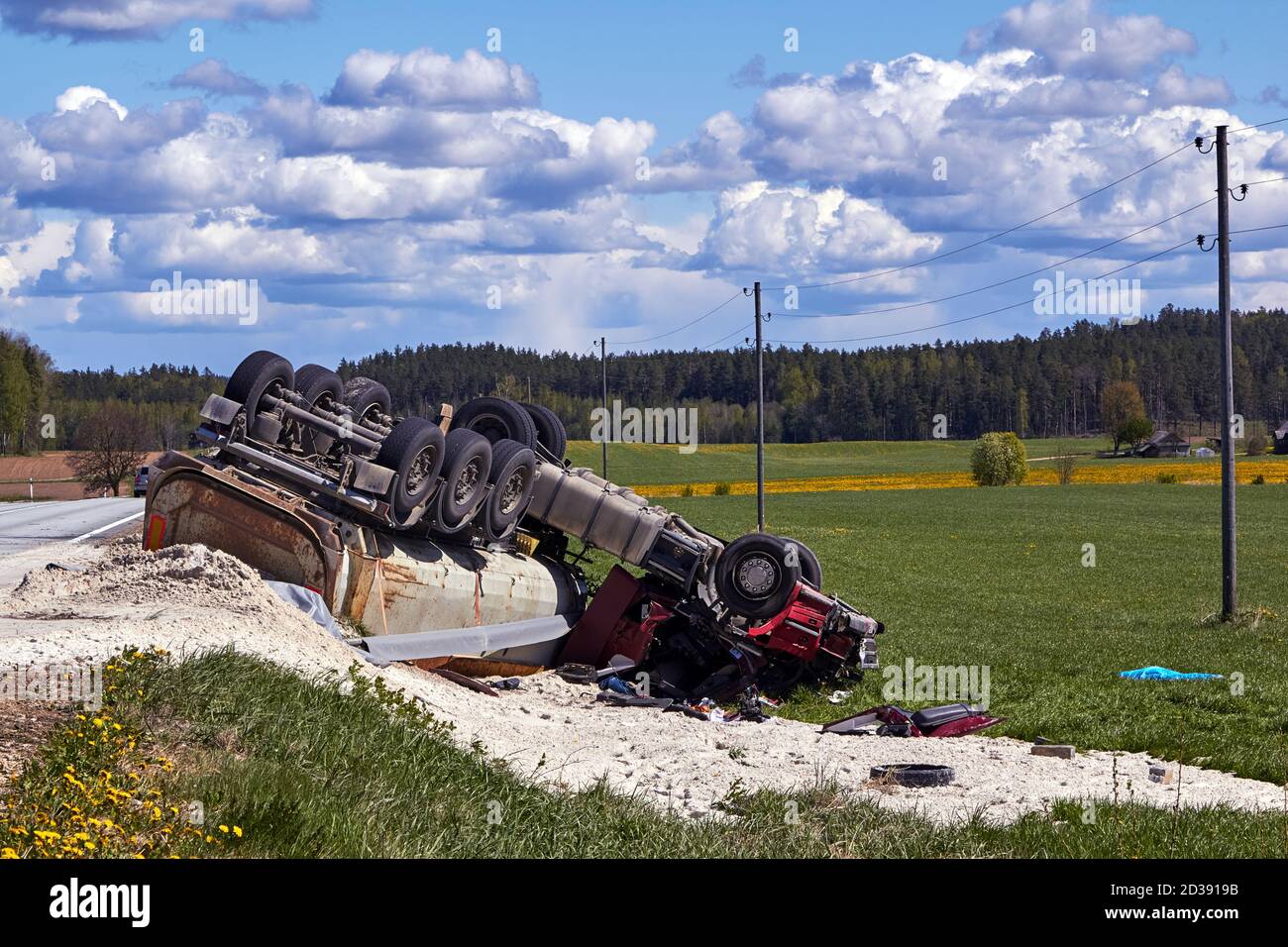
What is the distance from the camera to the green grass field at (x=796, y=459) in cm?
11269

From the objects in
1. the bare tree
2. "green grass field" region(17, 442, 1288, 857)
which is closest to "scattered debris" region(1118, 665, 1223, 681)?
"green grass field" region(17, 442, 1288, 857)

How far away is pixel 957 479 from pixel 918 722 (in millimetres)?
91665

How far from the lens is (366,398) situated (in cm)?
1644

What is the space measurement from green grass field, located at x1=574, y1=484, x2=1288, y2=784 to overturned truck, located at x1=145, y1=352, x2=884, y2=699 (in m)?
1.16

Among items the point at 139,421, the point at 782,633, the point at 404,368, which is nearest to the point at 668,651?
the point at 782,633

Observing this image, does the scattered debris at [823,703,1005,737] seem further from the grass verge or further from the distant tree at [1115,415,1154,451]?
the distant tree at [1115,415,1154,451]

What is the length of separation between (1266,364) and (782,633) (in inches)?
7610

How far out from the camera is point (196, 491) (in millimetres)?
14195

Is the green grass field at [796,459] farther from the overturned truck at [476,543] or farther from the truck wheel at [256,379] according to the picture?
the truck wheel at [256,379]

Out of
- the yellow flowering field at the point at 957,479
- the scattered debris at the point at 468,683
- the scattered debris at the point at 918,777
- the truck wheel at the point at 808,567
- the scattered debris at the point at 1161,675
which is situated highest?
the truck wheel at the point at 808,567

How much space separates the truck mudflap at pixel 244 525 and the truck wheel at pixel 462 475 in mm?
1336

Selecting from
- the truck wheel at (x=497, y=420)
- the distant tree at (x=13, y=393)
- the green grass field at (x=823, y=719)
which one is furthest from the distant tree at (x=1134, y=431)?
the truck wheel at (x=497, y=420)

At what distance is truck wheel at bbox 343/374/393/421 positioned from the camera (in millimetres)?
16250

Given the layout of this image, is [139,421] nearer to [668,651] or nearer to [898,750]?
[668,651]
